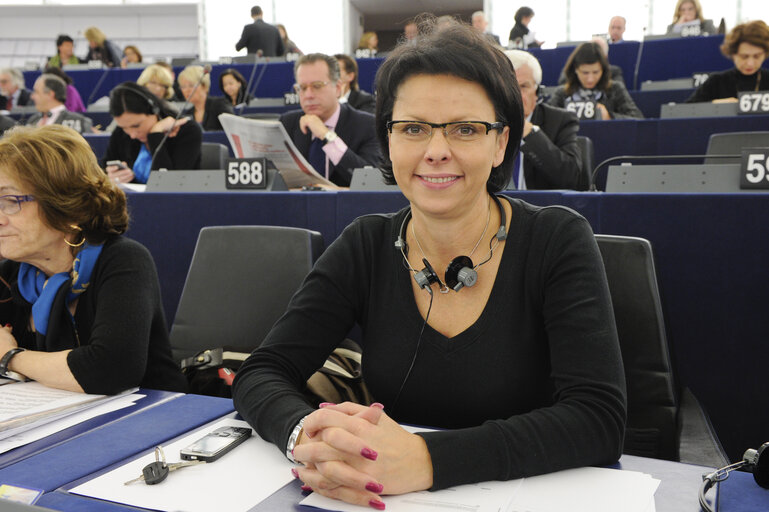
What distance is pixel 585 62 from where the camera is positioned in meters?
4.52

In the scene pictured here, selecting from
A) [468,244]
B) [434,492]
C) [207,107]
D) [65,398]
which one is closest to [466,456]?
[434,492]

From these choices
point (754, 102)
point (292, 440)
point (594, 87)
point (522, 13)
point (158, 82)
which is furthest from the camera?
point (522, 13)

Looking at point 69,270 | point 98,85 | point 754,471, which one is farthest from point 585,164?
point 98,85

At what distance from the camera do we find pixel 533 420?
873mm

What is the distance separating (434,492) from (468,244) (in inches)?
18.4

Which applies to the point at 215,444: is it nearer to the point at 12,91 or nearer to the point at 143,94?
the point at 143,94

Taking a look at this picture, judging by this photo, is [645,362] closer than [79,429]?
No

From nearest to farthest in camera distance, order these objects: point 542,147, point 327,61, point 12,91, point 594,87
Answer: point 542,147 → point 327,61 → point 594,87 → point 12,91

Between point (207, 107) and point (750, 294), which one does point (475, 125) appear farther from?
point (207, 107)

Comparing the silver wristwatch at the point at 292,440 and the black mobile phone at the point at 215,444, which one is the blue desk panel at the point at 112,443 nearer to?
the black mobile phone at the point at 215,444

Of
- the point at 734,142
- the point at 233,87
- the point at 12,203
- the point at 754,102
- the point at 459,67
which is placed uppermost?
the point at 233,87

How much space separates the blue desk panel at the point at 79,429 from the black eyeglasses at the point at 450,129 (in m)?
0.57

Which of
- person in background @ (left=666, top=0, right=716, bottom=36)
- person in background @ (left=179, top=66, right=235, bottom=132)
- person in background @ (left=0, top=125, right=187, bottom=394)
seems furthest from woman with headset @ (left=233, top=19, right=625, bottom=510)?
person in background @ (left=666, top=0, right=716, bottom=36)

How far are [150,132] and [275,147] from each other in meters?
1.22
